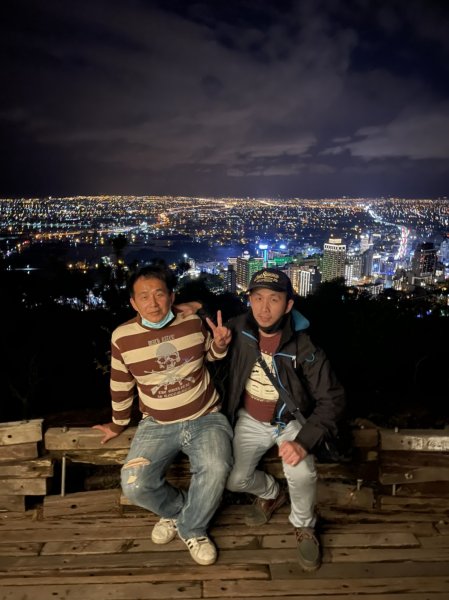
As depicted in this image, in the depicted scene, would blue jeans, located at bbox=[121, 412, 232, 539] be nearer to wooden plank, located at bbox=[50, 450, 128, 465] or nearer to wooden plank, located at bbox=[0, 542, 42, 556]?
wooden plank, located at bbox=[50, 450, 128, 465]

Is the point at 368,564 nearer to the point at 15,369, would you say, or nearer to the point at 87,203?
the point at 15,369

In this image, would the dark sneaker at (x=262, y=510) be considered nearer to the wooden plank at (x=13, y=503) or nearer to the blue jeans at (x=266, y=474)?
the blue jeans at (x=266, y=474)

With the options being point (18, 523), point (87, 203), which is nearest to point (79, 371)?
point (18, 523)

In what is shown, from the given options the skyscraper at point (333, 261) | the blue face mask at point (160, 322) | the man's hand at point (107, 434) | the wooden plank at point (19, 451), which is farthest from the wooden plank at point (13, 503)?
the skyscraper at point (333, 261)

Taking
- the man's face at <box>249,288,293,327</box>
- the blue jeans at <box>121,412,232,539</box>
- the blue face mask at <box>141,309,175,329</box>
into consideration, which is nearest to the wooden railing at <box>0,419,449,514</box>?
the blue jeans at <box>121,412,232,539</box>

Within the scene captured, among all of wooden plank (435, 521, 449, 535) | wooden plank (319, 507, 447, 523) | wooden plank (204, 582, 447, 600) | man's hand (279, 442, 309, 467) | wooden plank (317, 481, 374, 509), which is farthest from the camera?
wooden plank (317, 481, 374, 509)

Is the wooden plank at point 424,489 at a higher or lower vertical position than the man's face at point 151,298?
lower

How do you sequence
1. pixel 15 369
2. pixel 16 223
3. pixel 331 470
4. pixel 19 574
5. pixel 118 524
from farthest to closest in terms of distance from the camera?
pixel 16 223, pixel 15 369, pixel 331 470, pixel 118 524, pixel 19 574
